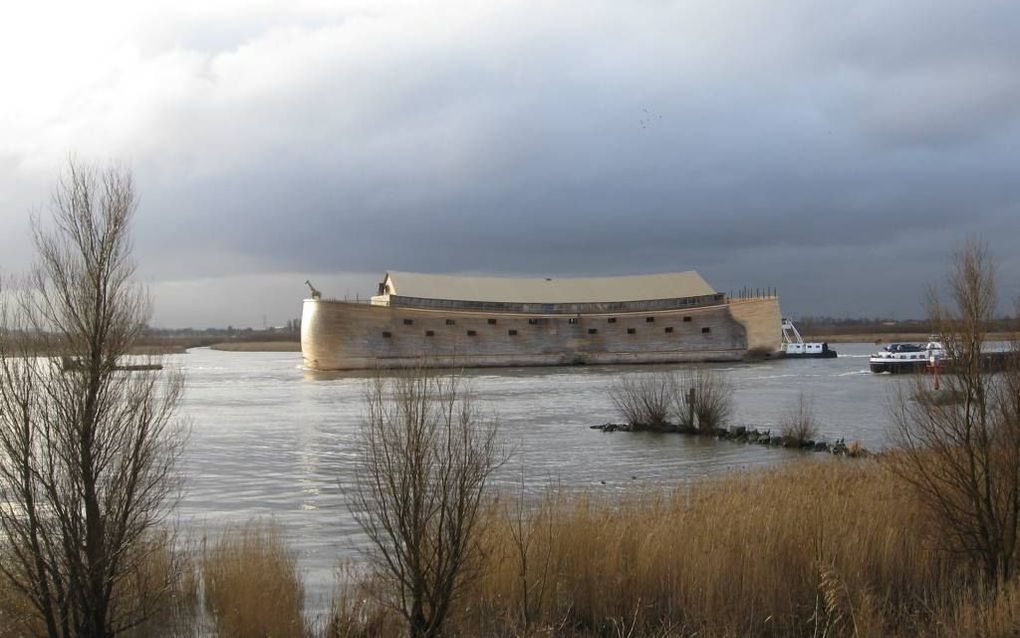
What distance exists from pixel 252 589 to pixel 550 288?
259 feet

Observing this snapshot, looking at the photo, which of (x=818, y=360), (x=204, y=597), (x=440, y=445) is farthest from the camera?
(x=818, y=360)

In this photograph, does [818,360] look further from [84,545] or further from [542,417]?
[84,545]

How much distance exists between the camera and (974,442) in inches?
310

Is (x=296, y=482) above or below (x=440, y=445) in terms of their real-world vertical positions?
below

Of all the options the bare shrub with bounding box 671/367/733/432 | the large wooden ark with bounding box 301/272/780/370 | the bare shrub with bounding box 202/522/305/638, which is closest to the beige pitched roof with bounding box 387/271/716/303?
the large wooden ark with bounding box 301/272/780/370

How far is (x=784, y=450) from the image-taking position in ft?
70.3

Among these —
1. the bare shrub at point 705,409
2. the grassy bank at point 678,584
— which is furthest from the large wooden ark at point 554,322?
the grassy bank at point 678,584

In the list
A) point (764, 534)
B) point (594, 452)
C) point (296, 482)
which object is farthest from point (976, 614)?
point (594, 452)

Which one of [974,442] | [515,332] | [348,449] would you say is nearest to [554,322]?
[515,332]

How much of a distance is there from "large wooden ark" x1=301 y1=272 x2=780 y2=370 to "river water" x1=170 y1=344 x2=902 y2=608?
27.3 m

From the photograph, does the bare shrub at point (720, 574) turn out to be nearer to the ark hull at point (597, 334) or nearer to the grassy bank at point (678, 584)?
the grassy bank at point (678, 584)

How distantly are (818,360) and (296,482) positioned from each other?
76.6 m

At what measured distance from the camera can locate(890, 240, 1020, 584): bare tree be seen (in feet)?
25.1

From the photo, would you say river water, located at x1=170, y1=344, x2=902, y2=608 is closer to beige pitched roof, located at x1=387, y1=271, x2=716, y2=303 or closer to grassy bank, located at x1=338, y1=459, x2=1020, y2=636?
grassy bank, located at x1=338, y1=459, x2=1020, y2=636
